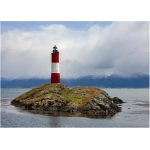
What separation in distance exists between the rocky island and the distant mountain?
1185mm

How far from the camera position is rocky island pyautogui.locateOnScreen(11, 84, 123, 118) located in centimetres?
1625

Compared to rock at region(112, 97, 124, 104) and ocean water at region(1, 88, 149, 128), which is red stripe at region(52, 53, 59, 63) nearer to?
ocean water at region(1, 88, 149, 128)

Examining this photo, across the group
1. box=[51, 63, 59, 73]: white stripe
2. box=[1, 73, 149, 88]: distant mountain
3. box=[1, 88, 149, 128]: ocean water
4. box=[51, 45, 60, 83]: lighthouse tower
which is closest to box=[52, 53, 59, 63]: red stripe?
box=[51, 45, 60, 83]: lighthouse tower

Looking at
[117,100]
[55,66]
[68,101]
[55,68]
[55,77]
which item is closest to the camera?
[55,68]

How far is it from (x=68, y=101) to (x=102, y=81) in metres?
2.57

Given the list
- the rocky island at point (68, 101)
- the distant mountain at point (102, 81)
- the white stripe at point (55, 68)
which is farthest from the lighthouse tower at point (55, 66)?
the rocky island at point (68, 101)

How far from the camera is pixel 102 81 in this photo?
49.0 feet

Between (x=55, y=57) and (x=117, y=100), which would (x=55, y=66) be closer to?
(x=55, y=57)

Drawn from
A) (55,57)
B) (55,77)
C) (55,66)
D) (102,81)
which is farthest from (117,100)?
(55,57)

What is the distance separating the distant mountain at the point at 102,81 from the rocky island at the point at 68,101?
46.7 inches

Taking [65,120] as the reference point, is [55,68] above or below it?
above

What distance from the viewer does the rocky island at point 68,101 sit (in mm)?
16250

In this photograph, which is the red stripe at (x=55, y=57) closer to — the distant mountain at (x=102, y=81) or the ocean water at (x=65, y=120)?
the distant mountain at (x=102, y=81)
